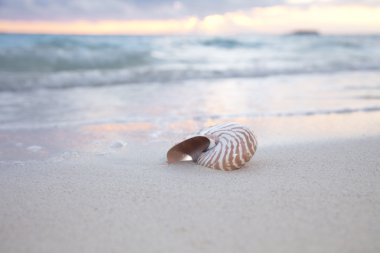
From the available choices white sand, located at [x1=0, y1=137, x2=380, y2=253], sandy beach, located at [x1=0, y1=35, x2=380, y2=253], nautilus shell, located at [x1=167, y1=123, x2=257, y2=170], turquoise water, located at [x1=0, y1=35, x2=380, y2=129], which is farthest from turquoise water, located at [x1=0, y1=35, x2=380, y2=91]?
nautilus shell, located at [x1=167, y1=123, x2=257, y2=170]

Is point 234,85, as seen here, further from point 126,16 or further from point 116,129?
point 126,16

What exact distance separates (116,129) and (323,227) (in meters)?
3.41

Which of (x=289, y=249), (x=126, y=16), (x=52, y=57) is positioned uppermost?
(x=126, y=16)

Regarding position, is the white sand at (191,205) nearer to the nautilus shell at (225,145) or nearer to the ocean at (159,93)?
the nautilus shell at (225,145)

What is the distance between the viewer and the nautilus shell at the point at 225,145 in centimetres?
323

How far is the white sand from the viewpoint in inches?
81.8

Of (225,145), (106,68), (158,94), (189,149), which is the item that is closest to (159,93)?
(158,94)

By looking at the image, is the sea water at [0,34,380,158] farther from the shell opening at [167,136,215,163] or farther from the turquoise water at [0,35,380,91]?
the shell opening at [167,136,215,163]

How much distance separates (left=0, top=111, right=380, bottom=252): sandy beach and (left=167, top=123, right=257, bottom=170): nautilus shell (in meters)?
0.10

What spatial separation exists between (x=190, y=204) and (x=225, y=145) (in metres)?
0.81

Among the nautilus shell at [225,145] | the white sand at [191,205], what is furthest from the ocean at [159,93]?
the white sand at [191,205]

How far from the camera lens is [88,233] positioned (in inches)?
86.3

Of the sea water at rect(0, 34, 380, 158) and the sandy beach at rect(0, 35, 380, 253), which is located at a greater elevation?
the sea water at rect(0, 34, 380, 158)

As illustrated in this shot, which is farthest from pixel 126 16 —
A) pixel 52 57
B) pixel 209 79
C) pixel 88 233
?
pixel 88 233
